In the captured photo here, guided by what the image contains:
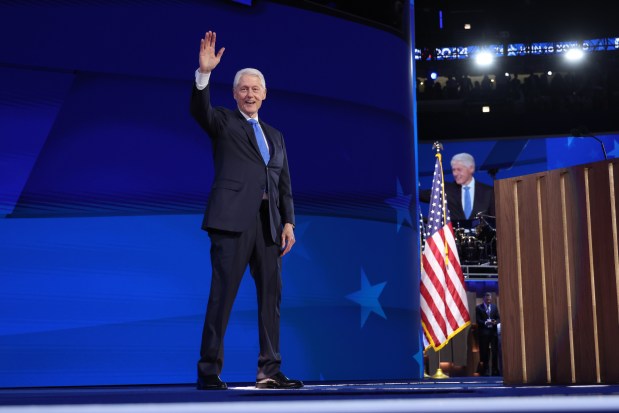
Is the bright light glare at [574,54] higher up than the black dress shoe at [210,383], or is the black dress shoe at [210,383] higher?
the bright light glare at [574,54]

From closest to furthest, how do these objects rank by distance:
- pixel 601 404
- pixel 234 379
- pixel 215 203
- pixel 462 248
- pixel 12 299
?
1. pixel 601 404
2. pixel 215 203
3. pixel 12 299
4. pixel 234 379
5. pixel 462 248

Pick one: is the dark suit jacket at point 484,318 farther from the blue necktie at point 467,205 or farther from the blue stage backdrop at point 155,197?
the blue stage backdrop at point 155,197

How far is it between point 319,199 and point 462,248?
633 cm

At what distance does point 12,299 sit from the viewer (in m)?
4.14

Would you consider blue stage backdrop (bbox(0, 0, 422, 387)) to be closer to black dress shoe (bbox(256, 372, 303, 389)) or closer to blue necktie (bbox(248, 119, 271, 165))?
blue necktie (bbox(248, 119, 271, 165))

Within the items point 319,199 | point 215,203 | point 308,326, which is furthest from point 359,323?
point 215,203

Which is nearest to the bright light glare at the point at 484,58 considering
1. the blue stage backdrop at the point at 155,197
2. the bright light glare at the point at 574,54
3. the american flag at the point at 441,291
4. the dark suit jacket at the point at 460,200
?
the bright light glare at the point at 574,54

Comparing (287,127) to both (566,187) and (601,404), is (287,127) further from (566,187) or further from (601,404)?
(601,404)

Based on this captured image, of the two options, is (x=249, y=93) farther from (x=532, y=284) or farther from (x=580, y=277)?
(x=580, y=277)

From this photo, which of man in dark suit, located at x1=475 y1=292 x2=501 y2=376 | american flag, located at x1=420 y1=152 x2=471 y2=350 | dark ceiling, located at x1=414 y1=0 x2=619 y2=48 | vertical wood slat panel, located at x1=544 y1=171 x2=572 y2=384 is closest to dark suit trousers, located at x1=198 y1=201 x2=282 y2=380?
vertical wood slat panel, located at x1=544 y1=171 x2=572 y2=384

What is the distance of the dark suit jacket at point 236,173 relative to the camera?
10.6ft

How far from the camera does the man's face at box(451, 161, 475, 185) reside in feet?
33.9

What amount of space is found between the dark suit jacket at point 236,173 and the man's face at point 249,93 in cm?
4

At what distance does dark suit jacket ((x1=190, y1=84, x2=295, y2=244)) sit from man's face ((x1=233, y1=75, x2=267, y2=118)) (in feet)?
0.14
